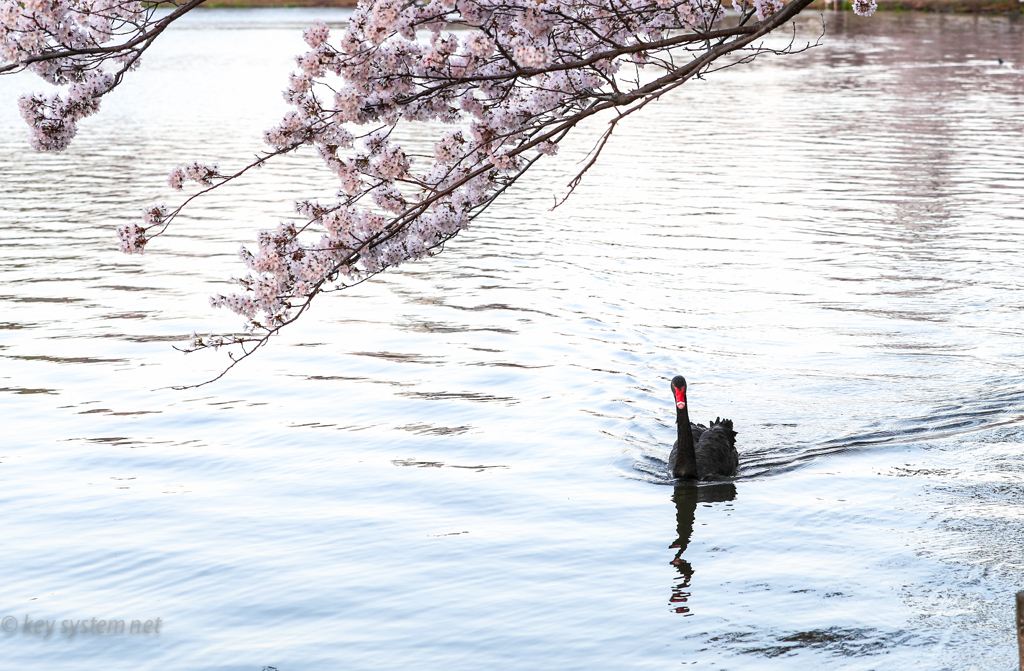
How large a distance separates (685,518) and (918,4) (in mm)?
107663

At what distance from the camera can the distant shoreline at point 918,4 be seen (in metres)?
99.9

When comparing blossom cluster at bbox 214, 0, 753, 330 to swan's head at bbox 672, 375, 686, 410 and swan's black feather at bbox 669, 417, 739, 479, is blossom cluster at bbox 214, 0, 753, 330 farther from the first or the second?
swan's black feather at bbox 669, 417, 739, 479

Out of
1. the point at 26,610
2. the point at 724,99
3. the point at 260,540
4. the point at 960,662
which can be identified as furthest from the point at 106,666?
the point at 724,99

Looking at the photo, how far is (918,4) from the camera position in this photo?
10762 centimetres

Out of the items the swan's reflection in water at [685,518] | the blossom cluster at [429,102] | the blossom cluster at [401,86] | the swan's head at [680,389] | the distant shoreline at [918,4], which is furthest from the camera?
the distant shoreline at [918,4]

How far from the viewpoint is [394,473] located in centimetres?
1252

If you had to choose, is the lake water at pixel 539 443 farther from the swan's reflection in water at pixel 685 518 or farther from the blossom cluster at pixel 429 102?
the blossom cluster at pixel 429 102

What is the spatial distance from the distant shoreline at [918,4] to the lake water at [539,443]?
246 ft

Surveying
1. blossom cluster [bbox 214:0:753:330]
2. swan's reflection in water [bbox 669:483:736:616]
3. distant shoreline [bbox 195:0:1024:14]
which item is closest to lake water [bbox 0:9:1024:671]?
swan's reflection in water [bbox 669:483:736:616]

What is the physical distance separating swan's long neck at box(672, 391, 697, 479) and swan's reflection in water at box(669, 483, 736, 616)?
0.14 m

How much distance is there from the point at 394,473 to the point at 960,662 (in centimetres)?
620

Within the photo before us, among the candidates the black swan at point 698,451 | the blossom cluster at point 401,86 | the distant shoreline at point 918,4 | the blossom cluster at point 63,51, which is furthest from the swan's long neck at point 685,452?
the distant shoreline at point 918,4

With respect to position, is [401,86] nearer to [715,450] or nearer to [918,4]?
[715,450]

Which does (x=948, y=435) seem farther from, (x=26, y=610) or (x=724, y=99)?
(x=724, y=99)
